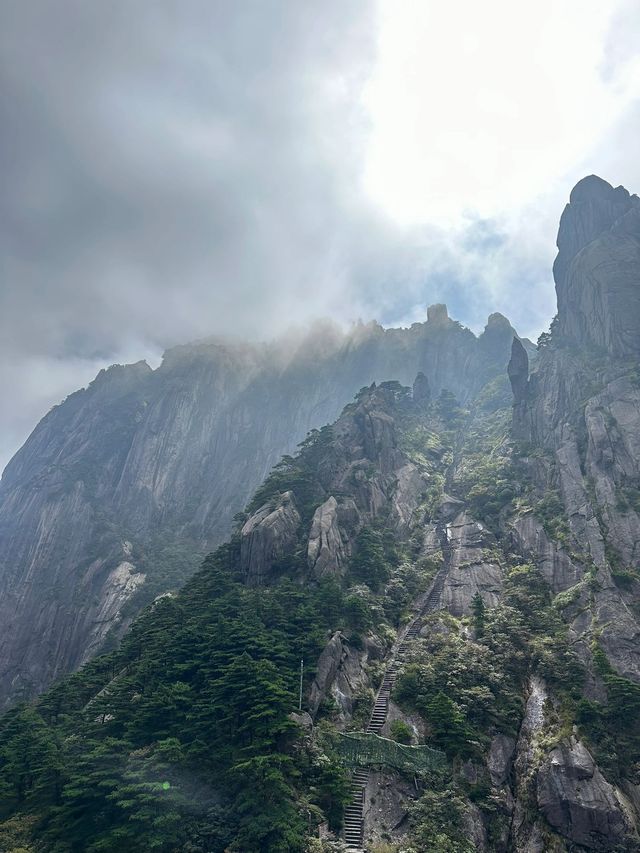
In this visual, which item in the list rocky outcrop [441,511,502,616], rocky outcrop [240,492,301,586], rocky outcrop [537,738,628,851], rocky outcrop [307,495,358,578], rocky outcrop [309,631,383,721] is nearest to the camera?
rocky outcrop [537,738,628,851]

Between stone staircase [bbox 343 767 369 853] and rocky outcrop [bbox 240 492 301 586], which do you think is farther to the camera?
rocky outcrop [bbox 240 492 301 586]

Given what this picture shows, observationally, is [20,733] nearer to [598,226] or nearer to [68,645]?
[68,645]

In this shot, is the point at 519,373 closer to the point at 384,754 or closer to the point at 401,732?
the point at 401,732

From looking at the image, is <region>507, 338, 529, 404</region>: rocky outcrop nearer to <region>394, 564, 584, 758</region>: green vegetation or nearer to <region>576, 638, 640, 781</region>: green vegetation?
<region>394, 564, 584, 758</region>: green vegetation

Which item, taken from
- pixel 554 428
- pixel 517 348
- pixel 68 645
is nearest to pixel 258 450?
pixel 68 645

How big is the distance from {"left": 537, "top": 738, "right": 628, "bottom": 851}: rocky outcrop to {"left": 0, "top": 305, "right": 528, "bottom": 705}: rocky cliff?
77.7 metres

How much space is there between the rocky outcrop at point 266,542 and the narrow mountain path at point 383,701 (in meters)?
17.2

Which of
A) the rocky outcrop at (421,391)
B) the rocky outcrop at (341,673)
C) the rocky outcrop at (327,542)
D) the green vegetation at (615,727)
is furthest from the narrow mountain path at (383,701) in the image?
the rocky outcrop at (421,391)

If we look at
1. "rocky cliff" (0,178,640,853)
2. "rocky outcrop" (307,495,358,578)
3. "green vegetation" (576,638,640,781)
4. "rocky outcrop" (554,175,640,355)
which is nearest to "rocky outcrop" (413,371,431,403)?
"rocky outcrop" (554,175,640,355)

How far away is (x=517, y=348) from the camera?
95.6m

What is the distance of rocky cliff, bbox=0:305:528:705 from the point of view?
99.5 metres

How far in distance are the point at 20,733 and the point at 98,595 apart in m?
70.1

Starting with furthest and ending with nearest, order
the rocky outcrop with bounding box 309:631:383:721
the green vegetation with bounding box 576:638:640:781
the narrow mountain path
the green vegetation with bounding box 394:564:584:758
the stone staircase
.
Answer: the rocky outcrop with bounding box 309:631:383:721 → the green vegetation with bounding box 394:564:584:758 → the green vegetation with bounding box 576:638:640:781 → the narrow mountain path → the stone staircase

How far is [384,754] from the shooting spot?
108 ft
